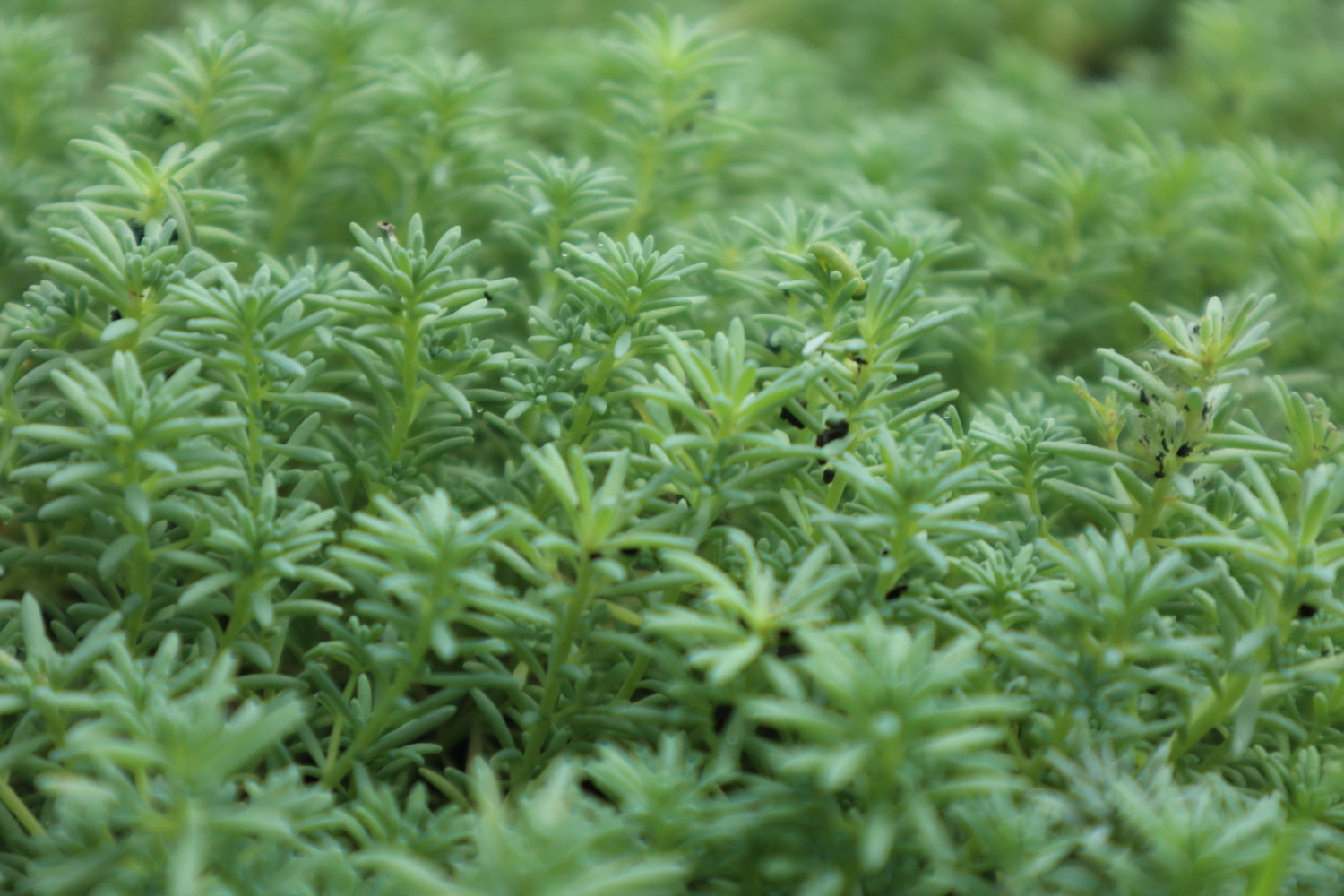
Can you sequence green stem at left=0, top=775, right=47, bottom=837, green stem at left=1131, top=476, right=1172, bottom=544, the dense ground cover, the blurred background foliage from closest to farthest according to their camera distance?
the dense ground cover, green stem at left=0, top=775, right=47, bottom=837, green stem at left=1131, top=476, right=1172, bottom=544, the blurred background foliage

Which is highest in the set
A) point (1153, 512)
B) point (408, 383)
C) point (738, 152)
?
point (738, 152)

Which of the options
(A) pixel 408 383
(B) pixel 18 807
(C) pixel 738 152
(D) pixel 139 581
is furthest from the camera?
(C) pixel 738 152

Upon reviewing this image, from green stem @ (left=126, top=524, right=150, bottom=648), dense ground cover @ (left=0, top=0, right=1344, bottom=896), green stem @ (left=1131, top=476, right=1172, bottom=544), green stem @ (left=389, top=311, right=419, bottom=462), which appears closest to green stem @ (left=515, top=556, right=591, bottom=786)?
dense ground cover @ (left=0, top=0, right=1344, bottom=896)

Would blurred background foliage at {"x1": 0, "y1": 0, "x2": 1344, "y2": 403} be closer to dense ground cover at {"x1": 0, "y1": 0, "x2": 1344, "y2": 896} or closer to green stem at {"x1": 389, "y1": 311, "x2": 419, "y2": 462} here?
dense ground cover at {"x1": 0, "y1": 0, "x2": 1344, "y2": 896}

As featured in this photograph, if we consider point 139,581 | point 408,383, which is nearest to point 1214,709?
point 408,383

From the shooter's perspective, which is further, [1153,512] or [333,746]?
[1153,512]

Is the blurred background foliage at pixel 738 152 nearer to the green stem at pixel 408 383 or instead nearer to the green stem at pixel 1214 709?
the green stem at pixel 408 383

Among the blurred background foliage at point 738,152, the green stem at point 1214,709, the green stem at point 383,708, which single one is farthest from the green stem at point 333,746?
the green stem at point 1214,709

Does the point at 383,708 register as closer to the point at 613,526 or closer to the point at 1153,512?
the point at 613,526

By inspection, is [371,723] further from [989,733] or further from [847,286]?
[847,286]

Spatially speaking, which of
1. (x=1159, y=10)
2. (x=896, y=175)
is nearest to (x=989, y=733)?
(x=896, y=175)
